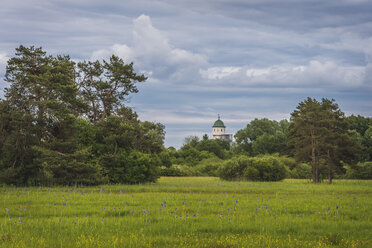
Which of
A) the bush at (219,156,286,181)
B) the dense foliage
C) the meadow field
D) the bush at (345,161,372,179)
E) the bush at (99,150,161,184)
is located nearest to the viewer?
the meadow field

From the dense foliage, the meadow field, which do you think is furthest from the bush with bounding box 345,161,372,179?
the meadow field

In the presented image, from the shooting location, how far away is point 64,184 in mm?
30906

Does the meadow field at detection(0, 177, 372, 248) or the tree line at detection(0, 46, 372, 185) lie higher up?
the tree line at detection(0, 46, 372, 185)

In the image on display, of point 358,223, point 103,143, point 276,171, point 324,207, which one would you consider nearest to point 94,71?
point 103,143

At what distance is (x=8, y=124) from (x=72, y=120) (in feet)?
15.7

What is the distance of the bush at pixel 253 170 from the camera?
44656mm

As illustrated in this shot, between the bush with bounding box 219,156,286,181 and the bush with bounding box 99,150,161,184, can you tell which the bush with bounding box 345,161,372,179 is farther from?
the bush with bounding box 99,150,161,184

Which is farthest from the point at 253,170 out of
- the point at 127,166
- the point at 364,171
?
the point at 364,171

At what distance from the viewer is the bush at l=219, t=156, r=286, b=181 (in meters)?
44.7

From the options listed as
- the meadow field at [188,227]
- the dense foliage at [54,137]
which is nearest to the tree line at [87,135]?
the dense foliage at [54,137]

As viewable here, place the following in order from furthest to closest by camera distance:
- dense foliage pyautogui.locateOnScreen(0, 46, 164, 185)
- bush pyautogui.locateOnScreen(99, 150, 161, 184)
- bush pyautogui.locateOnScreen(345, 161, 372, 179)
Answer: bush pyautogui.locateOnScreen(345, 161, 372, 179), bush pyautogui.locateOnScreen(99, 150, 161, 184), dense foliage pyautogui.locateOnScreen(0, 46, 164, 185)

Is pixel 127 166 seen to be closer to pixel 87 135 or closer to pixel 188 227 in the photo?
pixel 87 135

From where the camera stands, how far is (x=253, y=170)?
44250mm

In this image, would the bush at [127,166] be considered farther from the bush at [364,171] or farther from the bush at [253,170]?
the bush at [364,171]
